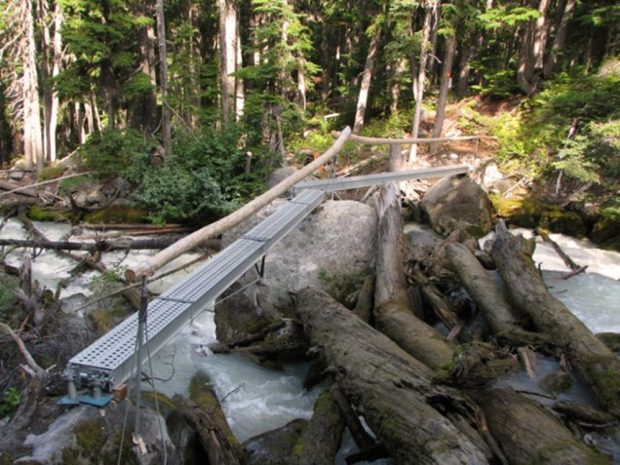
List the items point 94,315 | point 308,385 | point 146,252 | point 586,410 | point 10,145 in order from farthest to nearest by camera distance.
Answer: point 10,145 → point 146,252 → point 94,315 → point 308,385 → point 586,410

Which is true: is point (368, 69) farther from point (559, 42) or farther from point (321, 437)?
point (321, 437)

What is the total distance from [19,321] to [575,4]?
2146cm

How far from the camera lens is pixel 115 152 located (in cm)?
1395

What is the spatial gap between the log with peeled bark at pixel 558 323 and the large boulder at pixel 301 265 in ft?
6.44

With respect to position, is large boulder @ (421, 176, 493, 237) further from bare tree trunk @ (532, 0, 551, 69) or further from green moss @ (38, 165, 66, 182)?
green moss @ (38, 165, 66, 182)

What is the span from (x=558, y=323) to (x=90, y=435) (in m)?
4.32

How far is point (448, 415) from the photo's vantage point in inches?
125

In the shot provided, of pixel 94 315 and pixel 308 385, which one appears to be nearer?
pixel 308 385

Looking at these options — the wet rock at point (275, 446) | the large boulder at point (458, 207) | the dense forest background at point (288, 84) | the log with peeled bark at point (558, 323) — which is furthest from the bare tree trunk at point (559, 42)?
the wet rock at point (275, 446)

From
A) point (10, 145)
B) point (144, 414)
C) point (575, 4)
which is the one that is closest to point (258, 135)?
point (144, 414)

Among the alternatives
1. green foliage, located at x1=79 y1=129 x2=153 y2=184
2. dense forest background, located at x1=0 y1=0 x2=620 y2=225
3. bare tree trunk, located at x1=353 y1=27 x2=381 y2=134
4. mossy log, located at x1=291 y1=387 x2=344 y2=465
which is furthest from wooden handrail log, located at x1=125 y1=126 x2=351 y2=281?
bare tree trunk, located at x1=353 y1=27 x2=381 y2=134

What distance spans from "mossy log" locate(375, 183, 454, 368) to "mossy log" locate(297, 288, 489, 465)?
1.10 feet

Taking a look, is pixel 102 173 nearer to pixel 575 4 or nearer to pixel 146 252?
pixel 146 252

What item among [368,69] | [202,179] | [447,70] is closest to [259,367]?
[202,179]
